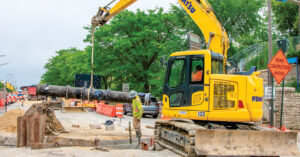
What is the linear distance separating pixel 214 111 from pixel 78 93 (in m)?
6.77

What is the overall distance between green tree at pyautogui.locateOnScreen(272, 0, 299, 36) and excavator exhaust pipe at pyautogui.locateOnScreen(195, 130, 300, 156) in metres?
25.5

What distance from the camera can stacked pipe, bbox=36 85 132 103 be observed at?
12.4 meters

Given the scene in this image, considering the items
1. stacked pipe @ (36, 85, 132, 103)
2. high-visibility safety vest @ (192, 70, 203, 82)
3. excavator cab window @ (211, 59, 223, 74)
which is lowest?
stacked pipe @ (36, 85, 132, 103)

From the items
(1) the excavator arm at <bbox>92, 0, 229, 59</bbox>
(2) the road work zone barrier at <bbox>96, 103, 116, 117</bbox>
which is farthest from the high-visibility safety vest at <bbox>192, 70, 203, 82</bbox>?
(2) the road work zone barrier at <bbox>96, 103, 116, 117</bbox>

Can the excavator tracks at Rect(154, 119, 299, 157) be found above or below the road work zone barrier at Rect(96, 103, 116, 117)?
above

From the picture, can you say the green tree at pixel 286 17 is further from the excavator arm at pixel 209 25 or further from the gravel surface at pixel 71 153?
the gravel surface at pixel 71 153

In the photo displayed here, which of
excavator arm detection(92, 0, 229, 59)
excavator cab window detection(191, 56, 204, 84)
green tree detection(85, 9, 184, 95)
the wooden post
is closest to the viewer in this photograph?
excavator cab window detection(191, 56, 204, 84)

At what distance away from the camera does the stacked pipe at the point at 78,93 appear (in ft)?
40.6

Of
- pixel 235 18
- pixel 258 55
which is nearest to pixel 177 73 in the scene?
pixel 258 55

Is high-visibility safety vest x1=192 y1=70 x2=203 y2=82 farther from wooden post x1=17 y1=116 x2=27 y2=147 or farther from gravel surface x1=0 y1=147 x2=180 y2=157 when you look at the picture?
wooden post x1=17 y1=116 x2=27 y2=147

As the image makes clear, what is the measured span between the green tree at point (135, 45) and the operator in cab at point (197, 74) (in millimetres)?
24463

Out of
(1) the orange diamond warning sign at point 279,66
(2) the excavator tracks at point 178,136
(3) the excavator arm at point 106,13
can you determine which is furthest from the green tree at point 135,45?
(2) the excavator tracks at point 178,136

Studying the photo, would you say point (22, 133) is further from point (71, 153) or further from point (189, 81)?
point (189, 81)

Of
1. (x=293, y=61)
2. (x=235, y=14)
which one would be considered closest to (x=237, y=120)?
(x=293, y=61)
